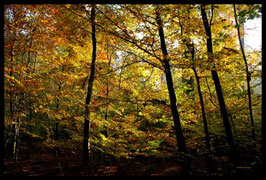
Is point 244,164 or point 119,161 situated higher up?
point 244,164

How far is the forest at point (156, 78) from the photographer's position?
13.5ft

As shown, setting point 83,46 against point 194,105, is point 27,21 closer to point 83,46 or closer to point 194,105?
point 83,46

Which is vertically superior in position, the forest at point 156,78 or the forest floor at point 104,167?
the forest at point 156,78

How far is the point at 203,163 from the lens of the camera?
5.76 m

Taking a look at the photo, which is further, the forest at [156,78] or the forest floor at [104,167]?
the forest floor at [104,167]

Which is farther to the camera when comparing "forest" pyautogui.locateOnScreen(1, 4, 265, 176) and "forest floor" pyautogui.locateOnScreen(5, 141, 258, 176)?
"forest floor" pyautogui.locateOnScreen(5, 141, 258, 176)

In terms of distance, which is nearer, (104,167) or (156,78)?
(156,78)

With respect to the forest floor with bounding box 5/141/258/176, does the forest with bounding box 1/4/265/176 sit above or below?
above

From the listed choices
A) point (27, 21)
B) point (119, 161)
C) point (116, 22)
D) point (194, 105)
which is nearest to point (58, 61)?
point (27, 21)

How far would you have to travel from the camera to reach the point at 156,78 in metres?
7.25

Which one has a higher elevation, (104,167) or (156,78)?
(156,78)

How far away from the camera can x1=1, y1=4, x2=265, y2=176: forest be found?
4125mm
